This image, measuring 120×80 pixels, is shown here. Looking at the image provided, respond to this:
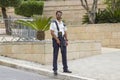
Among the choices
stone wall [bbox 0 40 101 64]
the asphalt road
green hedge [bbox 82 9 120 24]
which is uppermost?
green hedge [bbox 82 9 120 24]

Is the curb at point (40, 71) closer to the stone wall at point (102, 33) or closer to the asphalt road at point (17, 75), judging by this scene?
the asphalt road at point (17, 75)

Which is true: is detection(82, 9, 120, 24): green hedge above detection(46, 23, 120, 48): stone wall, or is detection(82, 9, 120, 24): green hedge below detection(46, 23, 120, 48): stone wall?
above

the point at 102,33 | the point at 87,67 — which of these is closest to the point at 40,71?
the point at 87,67

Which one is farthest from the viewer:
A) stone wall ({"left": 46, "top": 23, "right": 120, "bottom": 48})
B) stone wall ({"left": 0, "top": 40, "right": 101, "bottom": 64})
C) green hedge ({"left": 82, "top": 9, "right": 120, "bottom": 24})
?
green hedge ({"left": 82, "top": 9, "right": 120, "bottom": 24})

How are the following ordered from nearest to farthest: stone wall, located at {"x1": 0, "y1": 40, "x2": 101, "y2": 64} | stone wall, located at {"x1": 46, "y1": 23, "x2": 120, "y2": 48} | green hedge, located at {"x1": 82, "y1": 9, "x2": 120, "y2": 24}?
1. stone wall, located at {"x1": 0, "y1": 40, "x2": 101, "y2": 64}
2. stone wall, located at {"x1": 46, "y1": 23, "x2": 120, "y2": 48}
3. green hedge, located at {"x1": 82, "y1": 9, "x2": 120, "y2": 24}

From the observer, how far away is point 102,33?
1994cm

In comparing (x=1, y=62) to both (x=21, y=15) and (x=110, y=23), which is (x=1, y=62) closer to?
(x=110, y=23)

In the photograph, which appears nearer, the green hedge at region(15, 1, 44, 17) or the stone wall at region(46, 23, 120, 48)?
the stone wall at region(46, 23, 120, 48)

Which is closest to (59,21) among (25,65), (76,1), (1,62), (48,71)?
(48,71)

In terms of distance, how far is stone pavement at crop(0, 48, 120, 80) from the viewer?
40.2ft

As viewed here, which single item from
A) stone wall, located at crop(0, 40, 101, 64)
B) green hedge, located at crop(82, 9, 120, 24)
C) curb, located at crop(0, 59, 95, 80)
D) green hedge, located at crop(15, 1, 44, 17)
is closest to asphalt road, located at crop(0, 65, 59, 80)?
curb, located at crop(0, 59, 95, 80)

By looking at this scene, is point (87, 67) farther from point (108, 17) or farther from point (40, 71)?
point (108, 17)

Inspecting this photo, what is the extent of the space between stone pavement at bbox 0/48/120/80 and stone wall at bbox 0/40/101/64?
24cm

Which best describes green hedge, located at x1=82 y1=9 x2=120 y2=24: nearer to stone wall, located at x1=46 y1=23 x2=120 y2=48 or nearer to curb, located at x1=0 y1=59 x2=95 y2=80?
stone wall, located at x1=46 y1=23 x2=120 y2=48
